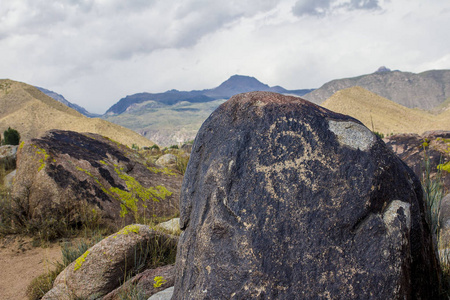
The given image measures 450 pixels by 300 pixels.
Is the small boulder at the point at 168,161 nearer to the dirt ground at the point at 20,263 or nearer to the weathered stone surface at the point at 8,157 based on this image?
the weathered stone surface at the point at 8,157

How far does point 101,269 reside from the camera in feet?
12.4

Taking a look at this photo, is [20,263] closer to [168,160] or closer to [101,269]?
[101,269]

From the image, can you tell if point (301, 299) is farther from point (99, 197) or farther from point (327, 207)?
point (99, 197)

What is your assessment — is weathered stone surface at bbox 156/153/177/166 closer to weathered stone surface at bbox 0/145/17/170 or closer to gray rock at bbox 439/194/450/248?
weathered stone surface at bbox 0/145/17/170

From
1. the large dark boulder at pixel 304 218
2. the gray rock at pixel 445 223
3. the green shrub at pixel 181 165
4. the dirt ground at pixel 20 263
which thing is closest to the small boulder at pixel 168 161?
the green shrub at pixel 181 165

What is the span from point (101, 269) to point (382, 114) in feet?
151

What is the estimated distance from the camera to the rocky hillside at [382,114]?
40.2 meters

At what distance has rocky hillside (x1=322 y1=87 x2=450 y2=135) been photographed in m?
40.2

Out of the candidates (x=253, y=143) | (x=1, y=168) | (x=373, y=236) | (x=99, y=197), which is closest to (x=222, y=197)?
(x=253, y=143)

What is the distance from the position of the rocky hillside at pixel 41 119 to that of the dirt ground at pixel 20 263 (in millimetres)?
35706

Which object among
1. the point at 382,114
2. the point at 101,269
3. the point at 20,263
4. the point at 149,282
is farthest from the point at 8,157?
the point at 382,114

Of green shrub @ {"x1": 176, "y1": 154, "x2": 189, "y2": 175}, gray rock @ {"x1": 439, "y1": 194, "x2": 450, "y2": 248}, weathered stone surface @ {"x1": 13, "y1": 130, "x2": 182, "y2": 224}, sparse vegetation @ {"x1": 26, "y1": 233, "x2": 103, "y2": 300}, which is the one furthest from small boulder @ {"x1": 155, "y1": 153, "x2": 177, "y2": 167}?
gray rock @ {"x1": 439, "y1": 194, "x2": 450, "y2": 248}

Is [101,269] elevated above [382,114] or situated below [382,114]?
below

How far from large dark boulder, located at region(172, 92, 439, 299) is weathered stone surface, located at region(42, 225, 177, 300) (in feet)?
5.22
